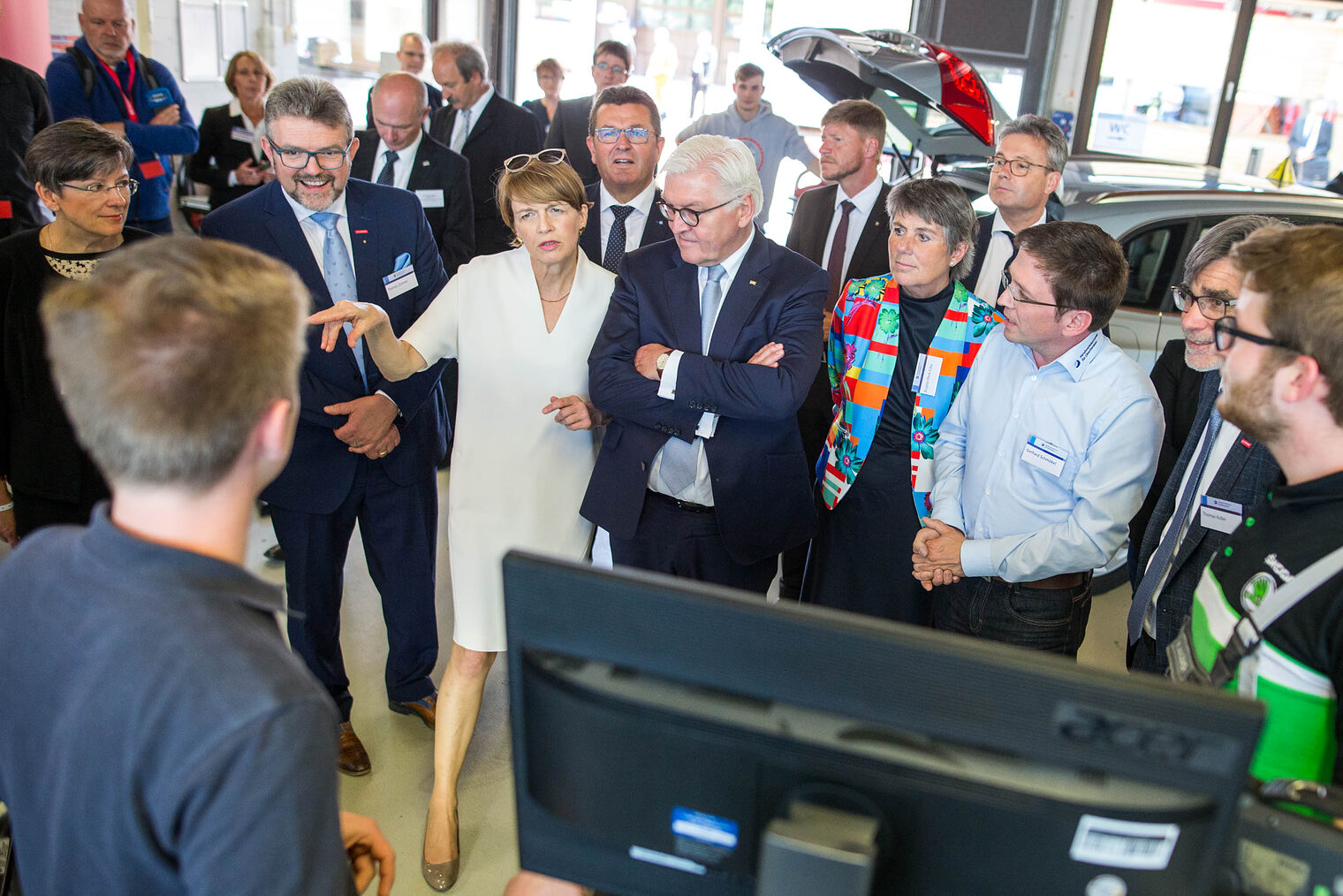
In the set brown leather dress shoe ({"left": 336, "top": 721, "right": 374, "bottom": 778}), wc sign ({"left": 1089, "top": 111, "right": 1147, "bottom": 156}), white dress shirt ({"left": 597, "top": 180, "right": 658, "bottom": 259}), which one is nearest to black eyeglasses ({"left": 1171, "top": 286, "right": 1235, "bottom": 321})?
white dress shirt ({"left": 597, "top": 180, "right": 658, "bottom": 259})

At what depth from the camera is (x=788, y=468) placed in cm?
225

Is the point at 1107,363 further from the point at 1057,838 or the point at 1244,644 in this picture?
the point at 1057,838

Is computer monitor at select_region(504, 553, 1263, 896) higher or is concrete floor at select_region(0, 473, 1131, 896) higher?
computer monitor at select_region(504, 553, 1263, 896)

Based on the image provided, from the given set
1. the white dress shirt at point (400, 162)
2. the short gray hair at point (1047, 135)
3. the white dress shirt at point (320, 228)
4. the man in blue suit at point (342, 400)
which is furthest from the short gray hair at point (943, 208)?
the white dress shirt at point (400, 162)

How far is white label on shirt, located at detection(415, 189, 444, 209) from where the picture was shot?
3932mm

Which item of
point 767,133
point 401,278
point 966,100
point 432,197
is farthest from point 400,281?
point 767,133

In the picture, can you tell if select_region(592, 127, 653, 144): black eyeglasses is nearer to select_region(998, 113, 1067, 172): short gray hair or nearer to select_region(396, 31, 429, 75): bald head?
select_region(998, 113, 1067, 172): short gray hair

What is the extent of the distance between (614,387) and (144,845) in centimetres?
140

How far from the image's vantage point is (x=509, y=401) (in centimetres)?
223

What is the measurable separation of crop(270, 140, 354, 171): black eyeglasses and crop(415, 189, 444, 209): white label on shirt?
1.62 m

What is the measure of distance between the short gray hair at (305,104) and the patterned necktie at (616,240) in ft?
3.08

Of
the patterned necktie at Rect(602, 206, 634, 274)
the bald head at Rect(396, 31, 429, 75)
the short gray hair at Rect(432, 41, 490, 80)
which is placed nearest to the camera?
the patterned necktie at Rect(602, 206, 634, 274)

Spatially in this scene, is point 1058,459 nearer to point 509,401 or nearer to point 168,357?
point 509,401

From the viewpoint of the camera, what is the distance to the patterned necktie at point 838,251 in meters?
3.60
